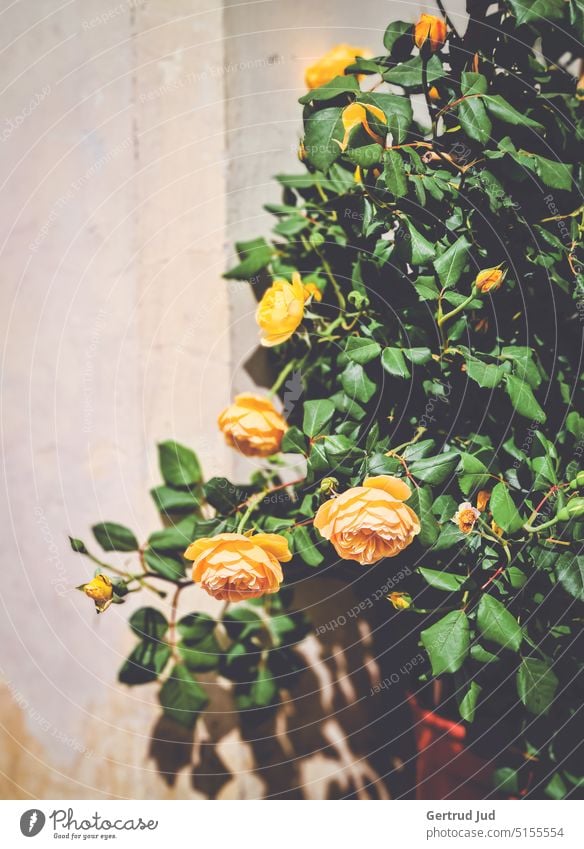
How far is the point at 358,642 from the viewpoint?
68 centimetres

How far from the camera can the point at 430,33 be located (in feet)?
1.48

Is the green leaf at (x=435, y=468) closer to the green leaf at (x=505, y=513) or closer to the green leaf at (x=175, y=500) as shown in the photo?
the green leaf at (x=505, y=513)

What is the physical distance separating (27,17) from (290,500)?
533 mm

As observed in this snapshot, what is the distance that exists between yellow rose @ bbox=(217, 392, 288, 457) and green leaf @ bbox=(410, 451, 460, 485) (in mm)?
128

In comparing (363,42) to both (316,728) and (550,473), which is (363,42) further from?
(316,728)

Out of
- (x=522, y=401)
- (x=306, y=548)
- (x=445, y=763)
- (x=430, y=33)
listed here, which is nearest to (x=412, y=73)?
(x=430, y=33)

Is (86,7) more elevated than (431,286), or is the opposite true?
(86,7)

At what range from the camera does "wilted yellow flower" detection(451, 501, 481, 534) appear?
0.42 metres

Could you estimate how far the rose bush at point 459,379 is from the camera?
431mm

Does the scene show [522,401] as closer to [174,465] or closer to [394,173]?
[394,173]

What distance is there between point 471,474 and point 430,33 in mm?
299

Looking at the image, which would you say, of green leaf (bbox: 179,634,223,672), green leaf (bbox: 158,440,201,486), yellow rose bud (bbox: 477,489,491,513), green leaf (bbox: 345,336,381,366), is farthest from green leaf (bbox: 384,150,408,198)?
green leaf (bbox: 179,634,223,672)

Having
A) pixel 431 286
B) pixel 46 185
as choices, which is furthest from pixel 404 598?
pixel 46 185

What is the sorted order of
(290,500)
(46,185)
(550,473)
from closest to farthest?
(550,473) → (290,500) → (46,185)
